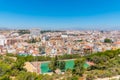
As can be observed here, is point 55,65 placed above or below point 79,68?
below

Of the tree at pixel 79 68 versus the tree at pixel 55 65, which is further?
the tree at pixel 55 65

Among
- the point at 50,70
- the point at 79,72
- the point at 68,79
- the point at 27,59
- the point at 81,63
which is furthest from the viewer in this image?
the point at 27,59

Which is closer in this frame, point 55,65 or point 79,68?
point 79,68

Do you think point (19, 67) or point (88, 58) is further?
point (88, 58)

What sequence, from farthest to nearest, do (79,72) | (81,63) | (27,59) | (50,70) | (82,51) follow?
1. (82,51)
2. (27,59)
3. (50,70)
4. (81,63)
5. (79,72)

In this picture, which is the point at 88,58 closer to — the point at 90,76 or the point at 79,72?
the point at 79,72

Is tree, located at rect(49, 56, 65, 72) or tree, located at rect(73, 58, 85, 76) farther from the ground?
tree, located at rect(73, 58, 85, 76)

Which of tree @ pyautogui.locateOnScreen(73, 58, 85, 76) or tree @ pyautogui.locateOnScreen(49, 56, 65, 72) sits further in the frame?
tree @ pyautogui.locateOnScreen(49, 56, 65, 72)

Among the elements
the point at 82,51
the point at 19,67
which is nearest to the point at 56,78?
the point at 19,67

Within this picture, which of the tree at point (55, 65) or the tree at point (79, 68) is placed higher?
the tree at point (79, 68)

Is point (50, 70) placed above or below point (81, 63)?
below

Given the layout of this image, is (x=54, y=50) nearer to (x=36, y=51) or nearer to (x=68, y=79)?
(x=36, y=51)
